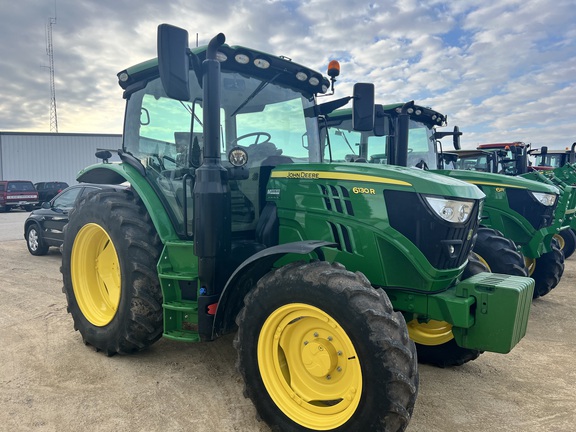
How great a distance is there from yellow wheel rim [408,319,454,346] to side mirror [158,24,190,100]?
2.61 m

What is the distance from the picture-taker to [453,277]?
2998 millimetres

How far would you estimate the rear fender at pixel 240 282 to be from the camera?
2785mm

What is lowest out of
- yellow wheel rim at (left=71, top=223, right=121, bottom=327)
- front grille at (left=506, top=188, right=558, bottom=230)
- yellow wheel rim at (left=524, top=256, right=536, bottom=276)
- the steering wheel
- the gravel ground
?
the gravel ground

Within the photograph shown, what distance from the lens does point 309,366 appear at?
264 centimetres

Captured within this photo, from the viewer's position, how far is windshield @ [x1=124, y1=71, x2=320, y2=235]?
3.45 meters

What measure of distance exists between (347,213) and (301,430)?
1404mm

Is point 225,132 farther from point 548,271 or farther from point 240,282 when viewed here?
point 548,271

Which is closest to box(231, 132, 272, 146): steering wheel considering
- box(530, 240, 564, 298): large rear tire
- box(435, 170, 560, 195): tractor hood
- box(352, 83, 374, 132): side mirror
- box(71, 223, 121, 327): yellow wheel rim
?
box(352, 83, 374, 132): side mirror

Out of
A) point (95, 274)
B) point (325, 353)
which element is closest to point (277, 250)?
point (325, 353)

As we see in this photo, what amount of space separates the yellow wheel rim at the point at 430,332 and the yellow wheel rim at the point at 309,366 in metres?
1.29

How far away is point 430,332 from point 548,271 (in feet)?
11.0

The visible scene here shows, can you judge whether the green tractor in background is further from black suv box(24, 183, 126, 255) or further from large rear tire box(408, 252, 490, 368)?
black suv box(24, 183, 126, 255)

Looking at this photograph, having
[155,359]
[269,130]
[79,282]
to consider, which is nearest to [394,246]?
[269,130]

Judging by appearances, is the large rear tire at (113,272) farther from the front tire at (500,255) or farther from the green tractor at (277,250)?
the front tire at (500,255)
